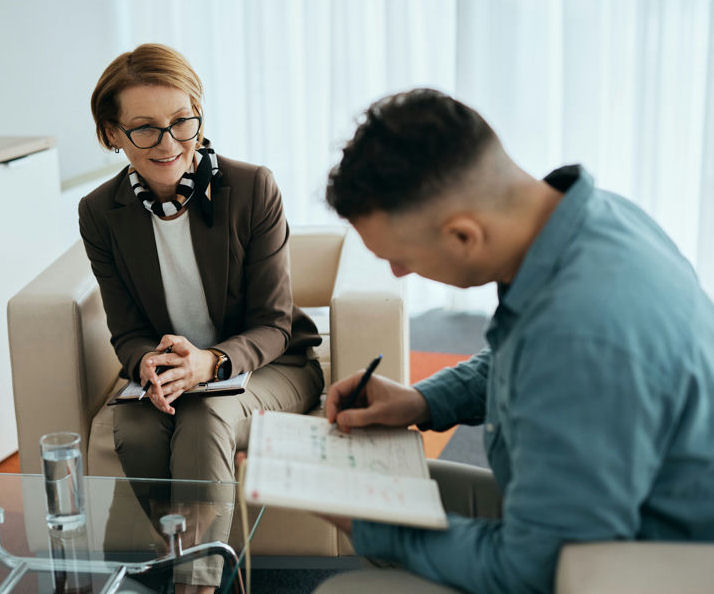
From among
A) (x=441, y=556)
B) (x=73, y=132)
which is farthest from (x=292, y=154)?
(x=441, y=556)

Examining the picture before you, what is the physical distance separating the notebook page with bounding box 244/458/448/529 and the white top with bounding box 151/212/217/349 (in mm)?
864

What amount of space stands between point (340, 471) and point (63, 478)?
1.98 ft

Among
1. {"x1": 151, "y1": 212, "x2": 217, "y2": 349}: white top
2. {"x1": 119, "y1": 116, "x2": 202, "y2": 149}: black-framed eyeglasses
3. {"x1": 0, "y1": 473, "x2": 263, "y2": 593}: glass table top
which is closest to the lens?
{"x1": 0, "y1": 473, "x2": 263, "y2": 593}: glass table top

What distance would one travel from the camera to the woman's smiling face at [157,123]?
178 centimetres

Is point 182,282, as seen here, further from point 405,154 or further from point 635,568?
point 635,568

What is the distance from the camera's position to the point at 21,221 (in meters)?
2.48

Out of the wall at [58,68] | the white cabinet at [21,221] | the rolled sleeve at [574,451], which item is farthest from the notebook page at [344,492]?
the wall at [58,68]

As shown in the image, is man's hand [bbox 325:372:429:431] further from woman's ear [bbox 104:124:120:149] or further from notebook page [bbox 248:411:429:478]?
woman's ear [bbox 104:124:120:149]

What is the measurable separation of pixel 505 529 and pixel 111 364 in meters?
1.39

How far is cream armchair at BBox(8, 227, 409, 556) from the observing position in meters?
1.84

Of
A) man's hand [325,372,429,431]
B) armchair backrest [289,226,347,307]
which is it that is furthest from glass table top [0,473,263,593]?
armchair backrest [289,226,347,307]

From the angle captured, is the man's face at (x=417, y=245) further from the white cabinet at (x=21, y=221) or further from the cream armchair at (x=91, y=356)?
the white cabinet at (x=21, y=221)

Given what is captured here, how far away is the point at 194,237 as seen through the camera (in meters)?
1.88

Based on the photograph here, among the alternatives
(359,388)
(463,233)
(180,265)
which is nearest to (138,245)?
(180,265)
